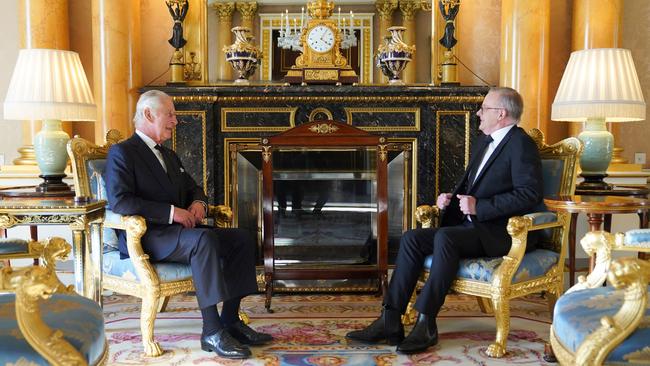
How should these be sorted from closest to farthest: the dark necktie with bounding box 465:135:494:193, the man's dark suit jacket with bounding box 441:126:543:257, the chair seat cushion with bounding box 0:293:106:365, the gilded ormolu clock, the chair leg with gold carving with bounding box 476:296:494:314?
the chair seat cushion with bounding box 0:293:106:365, the man's dark suit jacket with bounding box 441:126:543:257, the dark necktie with bounding box 465:135:494:193, the chair leg with gold carving with bounding box 476:296:494:314, the gilded ormolu clock

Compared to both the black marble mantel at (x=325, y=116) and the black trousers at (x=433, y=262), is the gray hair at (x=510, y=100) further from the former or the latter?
the black marble mantel at (x=325, y=116)

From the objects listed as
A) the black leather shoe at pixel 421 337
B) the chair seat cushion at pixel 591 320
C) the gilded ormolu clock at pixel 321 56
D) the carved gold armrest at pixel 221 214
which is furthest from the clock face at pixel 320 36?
the chair seat cushion at pixel 591 320

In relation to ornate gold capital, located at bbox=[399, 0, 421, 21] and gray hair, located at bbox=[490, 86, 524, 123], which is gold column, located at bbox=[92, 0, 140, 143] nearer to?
ornate gold capital, located at bbox=[399, 0, 421, 21]

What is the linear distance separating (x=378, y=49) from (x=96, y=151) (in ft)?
7.63

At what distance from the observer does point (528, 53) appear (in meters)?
4.76

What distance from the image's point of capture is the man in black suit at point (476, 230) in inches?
123

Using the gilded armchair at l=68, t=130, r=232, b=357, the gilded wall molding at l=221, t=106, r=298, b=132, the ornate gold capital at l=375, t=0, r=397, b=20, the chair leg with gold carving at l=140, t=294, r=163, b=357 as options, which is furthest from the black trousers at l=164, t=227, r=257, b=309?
the ornate gold capital at l=375, t=0, r=397, b=20

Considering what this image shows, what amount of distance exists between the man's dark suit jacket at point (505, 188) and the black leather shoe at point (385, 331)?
586 mm

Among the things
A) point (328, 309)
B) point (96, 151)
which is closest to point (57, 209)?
point (96, 151)

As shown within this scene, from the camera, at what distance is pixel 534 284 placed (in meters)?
3.19

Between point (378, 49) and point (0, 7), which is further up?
point (0, 7)

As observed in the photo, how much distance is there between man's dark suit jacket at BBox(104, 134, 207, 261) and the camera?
3100mm

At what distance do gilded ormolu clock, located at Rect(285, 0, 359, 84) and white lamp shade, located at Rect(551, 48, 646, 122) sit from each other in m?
1.64

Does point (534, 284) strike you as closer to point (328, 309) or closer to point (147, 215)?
point (328, 309)
